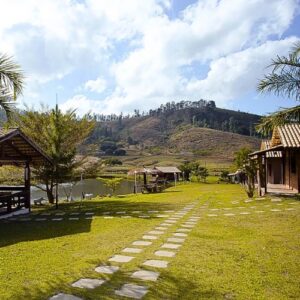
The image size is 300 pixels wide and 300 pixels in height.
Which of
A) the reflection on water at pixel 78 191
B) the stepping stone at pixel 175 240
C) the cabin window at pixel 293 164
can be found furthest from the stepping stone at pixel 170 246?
the reflection on water at pixel 78 191

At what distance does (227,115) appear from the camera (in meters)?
190

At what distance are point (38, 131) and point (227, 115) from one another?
17659 cm

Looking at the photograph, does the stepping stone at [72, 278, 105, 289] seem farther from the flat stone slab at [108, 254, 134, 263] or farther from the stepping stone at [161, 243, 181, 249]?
the stepping stone at [161, 243, 181, 249]

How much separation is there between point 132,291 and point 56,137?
52.6ft

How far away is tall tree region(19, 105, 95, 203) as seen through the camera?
792 inches

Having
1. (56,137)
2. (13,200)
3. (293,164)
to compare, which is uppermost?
(56,137)

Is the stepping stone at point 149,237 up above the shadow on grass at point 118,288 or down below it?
above

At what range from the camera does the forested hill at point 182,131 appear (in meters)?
150

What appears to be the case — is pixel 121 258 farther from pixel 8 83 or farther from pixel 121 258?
pixel 8 83

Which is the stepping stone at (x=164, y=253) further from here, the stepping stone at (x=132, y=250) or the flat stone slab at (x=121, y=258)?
the flat stone slab at (x=121, y=258)

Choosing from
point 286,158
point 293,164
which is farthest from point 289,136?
point 286,158

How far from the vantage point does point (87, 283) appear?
5414 mm

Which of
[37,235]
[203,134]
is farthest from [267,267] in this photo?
[203,134]

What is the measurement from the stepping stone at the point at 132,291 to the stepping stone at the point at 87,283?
1.35 feet
